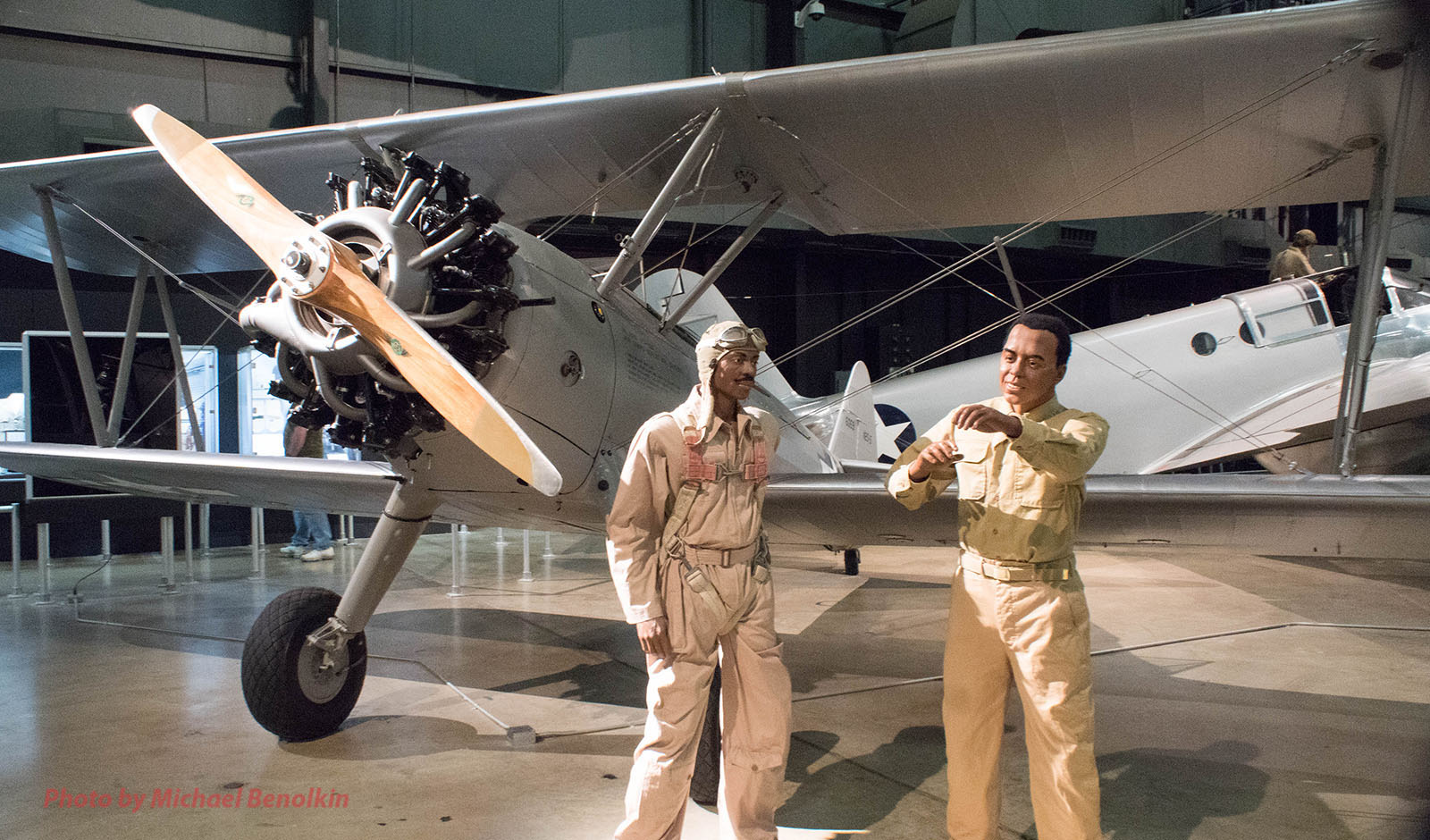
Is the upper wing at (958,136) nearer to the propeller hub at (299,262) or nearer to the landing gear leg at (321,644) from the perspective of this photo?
the propeller hub at (299,262)

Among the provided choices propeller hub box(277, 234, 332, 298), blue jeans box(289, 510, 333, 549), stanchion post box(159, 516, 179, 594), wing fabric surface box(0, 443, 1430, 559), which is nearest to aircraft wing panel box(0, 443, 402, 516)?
wing fabric surface box(0, 443, 1430, 559)

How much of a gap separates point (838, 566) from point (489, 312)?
6.09m

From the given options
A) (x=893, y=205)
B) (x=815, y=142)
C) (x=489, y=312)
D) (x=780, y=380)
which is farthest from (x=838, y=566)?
(x=489, y=312)

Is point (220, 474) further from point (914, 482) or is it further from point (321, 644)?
point (914, 482)

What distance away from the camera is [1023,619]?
223cm

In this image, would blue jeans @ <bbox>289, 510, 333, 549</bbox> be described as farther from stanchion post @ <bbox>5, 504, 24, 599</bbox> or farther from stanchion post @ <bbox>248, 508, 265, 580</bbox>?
stanchion post @ <bbox>5, 504, 24, 599</bbox>

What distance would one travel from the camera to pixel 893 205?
4.35m

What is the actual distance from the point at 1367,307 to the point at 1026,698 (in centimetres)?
200

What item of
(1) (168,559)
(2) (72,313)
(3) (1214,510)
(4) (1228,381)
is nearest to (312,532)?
(1) (168,559)

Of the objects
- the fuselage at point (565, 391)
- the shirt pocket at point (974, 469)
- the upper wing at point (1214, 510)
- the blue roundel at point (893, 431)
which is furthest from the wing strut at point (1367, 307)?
the blue roundel at point (893, 431)

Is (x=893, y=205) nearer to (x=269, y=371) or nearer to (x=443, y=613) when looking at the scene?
(x=443, y=613)

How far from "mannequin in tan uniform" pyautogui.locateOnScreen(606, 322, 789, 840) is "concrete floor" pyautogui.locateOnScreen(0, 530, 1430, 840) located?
0.50 metres

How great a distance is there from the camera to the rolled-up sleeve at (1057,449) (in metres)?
2.12

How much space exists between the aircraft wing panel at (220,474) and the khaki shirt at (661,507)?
1.58 meters
